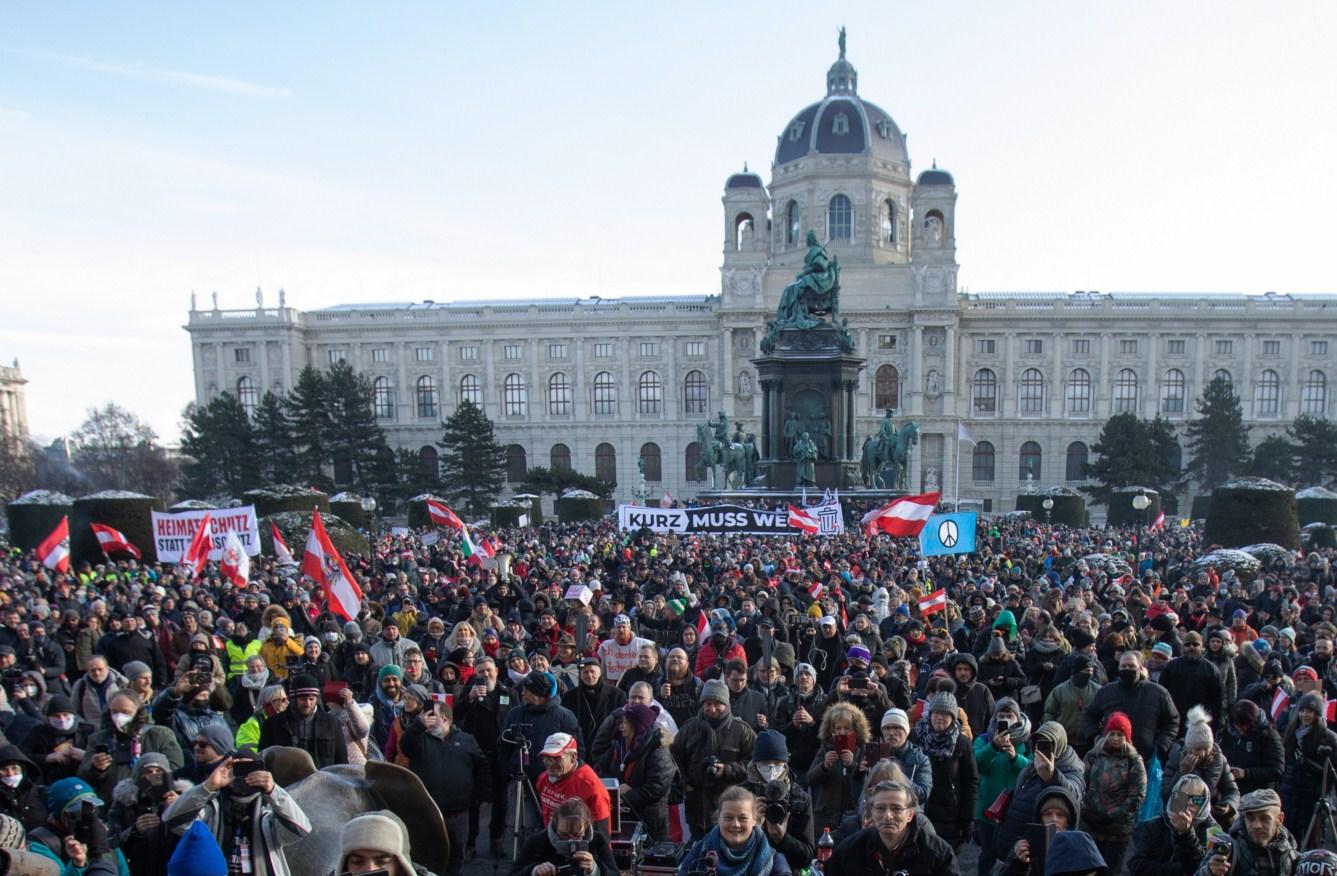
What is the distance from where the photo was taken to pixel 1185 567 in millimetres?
17172

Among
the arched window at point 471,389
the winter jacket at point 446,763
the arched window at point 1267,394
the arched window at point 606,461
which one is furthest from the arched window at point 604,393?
the winter jacket at point 446,763

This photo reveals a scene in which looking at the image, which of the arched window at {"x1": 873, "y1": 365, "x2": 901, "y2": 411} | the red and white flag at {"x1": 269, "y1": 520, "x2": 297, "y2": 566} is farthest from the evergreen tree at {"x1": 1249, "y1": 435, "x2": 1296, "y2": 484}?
Result: the red and white flag at {"x1": 269, "y1": 520, "x2": 297, "y2": 566}

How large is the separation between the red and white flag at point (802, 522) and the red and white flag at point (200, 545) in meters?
10.2

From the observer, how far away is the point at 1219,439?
5672 cm

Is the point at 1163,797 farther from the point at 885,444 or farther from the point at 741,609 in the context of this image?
the point at 885,444

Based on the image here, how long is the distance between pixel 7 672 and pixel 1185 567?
17.7 meters

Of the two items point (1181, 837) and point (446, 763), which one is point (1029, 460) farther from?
point (446, 763)

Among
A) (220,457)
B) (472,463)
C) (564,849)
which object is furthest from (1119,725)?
(220,457)

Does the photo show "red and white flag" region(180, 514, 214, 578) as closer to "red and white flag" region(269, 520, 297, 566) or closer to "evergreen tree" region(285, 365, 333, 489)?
"red and white flag" region(269, 520, 297, 566)

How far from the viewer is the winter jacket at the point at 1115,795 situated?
203 inches

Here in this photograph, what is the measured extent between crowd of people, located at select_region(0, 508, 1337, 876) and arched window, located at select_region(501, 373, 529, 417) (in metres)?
56.6

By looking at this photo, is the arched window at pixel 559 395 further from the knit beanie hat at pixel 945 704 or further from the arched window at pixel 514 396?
the knit beanie hat at pixel 945 704

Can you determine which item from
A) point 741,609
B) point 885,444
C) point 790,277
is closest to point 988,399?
point 790,277

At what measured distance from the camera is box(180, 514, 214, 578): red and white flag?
15273 millimetres
